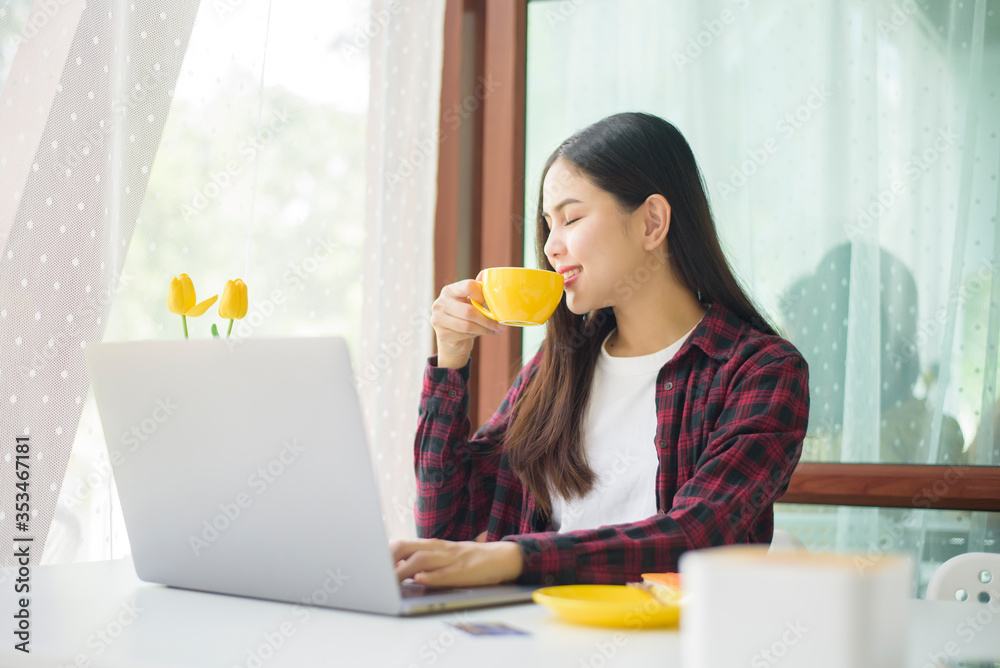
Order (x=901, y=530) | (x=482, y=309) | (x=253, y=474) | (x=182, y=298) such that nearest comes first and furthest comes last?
(x=253, y=474)
(x=182, y=298)
(x=482, y=309)
(x=901, y=530)

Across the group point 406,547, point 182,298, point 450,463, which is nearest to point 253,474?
point 406,547

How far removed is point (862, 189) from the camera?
1.92 meters

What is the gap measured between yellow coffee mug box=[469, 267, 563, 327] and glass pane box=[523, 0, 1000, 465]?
0.78m

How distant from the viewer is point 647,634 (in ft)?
2.43

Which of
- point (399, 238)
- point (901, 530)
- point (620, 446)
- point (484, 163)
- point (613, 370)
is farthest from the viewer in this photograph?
point (484, 163)

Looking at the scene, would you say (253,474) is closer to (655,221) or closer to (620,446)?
(620,446)

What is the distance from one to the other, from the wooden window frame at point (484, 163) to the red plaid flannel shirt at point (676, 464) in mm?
478

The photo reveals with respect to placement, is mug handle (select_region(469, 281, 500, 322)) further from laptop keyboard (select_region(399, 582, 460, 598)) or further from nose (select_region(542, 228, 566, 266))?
laptop keyboard (select_region(399, 582, 460, 598))

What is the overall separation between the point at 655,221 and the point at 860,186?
67 cm

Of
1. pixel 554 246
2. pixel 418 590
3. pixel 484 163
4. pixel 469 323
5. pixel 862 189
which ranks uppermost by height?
pixel 484 163

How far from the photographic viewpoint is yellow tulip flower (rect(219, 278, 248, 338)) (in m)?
1.08

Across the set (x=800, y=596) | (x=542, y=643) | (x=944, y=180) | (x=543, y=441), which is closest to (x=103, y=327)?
(x=543, y=441)

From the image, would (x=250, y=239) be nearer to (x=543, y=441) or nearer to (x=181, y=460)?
(x=543, y=441)

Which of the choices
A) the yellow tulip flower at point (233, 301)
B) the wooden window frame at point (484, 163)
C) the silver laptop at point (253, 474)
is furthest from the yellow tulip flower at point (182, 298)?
the wooden window frame at point (484, 163)
